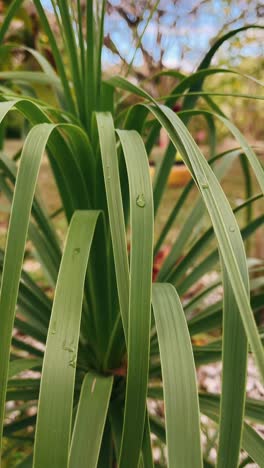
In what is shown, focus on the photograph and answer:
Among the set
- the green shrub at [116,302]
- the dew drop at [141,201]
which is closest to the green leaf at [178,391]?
the green shrub at [116,302]

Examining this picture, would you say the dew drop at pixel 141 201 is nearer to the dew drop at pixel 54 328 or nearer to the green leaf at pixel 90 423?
the dew drop at pixel 54 328

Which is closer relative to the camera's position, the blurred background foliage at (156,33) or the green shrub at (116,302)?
the green shrub at (116,302)

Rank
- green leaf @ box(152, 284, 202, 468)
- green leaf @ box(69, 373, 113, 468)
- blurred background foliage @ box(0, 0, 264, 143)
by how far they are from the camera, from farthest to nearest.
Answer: blurred background foliage @ box(0, 0, 264, 143), green leaf @ box(69, 373, 113, 468), green leaf @ box(152, 284, 202, 468)

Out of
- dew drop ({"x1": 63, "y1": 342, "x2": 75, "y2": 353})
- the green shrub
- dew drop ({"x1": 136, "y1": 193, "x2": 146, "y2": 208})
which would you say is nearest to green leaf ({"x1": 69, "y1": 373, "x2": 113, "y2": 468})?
the green shrub

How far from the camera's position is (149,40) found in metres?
1.19

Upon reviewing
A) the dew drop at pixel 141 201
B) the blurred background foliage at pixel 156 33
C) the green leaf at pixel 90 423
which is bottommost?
the green leaf at pixel 90 423

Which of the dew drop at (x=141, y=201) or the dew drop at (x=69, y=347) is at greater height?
the dew drop at (x=141, y=201)

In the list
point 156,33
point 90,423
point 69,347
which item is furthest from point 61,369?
point 156,33

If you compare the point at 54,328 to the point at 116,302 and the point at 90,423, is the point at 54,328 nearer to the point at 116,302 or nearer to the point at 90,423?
the point at 90,423

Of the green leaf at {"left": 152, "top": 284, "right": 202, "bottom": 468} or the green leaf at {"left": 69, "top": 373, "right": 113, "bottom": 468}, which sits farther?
the green leaf at {"left": 69, "top": 373, "right": 113, "bottom": 468}

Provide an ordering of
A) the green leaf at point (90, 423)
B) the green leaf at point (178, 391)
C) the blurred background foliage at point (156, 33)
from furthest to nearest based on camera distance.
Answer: the blurred background foliage at point (156, 33)
the green leaf at point (90, 423)
the green leaf at point (178, 391)

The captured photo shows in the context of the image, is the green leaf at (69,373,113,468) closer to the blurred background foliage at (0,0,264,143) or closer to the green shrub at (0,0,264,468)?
the green shrub at (0,0,264,468)

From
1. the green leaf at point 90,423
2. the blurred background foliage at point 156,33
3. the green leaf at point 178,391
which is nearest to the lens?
the green leaf at point 178,391

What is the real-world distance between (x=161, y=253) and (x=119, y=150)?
3.38ft
